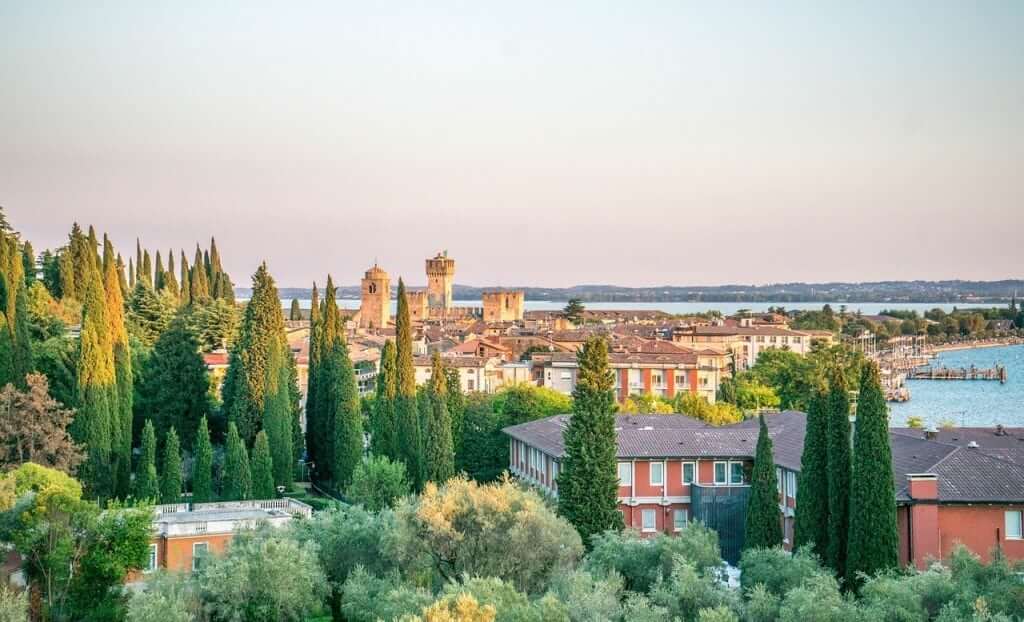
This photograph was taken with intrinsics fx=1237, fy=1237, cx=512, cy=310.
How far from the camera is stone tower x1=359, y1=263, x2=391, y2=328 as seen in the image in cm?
15100

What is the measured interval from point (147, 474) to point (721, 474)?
17.9 metres

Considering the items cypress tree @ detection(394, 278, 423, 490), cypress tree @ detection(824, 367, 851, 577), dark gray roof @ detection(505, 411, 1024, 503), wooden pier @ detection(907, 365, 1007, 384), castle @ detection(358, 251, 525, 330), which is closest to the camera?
cypress tree @ detection(824, 367, 851, 577)

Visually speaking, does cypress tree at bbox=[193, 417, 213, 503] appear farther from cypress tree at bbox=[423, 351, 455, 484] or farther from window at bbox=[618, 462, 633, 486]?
window at bbox=[618, 462, 633, 486]

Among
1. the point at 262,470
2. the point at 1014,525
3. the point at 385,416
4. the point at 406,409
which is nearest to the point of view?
the point at 1014,525

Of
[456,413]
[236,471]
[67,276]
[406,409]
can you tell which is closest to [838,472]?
[406,409]

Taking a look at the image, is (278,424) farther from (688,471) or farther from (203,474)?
(688,471)

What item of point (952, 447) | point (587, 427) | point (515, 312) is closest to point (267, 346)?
point (587, 427)

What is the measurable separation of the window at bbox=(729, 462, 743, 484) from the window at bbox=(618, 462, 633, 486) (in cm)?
294

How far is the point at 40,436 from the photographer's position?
36.8m

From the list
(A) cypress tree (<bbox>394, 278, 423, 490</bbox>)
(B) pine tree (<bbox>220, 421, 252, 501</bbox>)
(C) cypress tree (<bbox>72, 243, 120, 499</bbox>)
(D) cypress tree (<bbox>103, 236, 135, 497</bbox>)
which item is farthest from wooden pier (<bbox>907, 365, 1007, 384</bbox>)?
A: (C) cypress tree (<bbox>72, 243, 120, 499</bbox>)

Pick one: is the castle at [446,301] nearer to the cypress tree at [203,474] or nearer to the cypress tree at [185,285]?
the cypress tree at [185,285]

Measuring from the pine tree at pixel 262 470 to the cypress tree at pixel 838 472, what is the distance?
20.6 metres

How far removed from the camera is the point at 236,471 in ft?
133

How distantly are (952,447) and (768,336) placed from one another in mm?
92917
